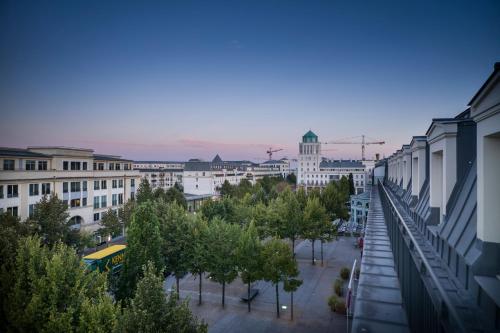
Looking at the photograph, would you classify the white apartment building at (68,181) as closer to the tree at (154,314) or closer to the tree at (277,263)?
the tree at (277,263)

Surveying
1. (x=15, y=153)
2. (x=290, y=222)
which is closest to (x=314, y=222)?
(x=290, y=222)

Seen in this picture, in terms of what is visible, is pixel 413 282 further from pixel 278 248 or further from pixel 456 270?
pixel 278 248

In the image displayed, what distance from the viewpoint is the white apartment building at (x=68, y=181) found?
120 feet

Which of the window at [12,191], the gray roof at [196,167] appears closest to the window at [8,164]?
the window at [12,191]

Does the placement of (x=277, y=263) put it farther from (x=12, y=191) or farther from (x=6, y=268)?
(x=12, y=191)

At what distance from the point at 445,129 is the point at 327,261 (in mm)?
30872

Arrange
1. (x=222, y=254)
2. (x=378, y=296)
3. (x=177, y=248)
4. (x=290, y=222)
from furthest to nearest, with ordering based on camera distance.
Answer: (x=290, y=222) < (x=177, y=248) < (x=222, y=254) < (x=378, y=296)

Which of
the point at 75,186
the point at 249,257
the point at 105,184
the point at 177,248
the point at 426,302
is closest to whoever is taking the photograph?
the point at 426,302

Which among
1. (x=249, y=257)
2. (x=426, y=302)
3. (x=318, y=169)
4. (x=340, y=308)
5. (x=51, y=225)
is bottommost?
(x=340, y=308)

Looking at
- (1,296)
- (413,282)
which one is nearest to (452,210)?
(413,282)

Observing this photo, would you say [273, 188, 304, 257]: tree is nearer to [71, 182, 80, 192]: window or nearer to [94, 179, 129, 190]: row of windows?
[71, 182, 80, 192]: window

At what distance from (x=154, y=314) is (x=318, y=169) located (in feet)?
427

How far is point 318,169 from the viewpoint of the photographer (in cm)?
13588

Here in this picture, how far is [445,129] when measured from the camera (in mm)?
6945
